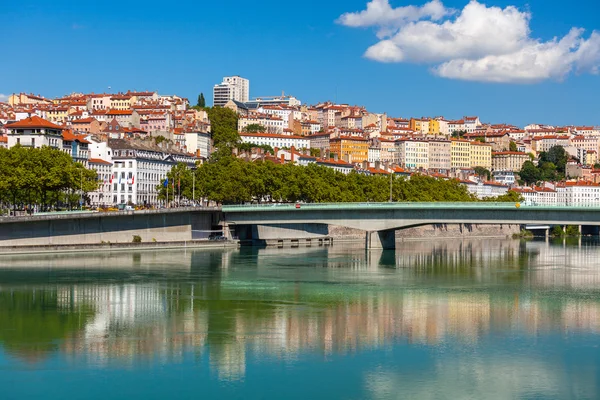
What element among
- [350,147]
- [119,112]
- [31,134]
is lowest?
[31,134]

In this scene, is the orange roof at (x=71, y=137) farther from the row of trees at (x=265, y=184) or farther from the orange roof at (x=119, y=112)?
the orange roof at (x=119, y=112)

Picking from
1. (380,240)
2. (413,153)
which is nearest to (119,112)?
(413,153)

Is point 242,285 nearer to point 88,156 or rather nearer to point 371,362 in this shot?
point 371,362

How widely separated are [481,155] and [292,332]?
16827 centimetres

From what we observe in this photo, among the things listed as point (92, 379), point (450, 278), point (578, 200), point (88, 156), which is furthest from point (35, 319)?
point (578, 200)

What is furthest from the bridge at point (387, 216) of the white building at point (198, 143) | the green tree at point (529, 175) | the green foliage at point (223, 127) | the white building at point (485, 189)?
the green tree at point (529, 175)

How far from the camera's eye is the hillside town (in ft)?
327

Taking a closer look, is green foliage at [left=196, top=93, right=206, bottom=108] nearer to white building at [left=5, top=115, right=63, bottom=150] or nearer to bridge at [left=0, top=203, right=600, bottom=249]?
white building at [left=5, top=115, right=63, bottom=150]

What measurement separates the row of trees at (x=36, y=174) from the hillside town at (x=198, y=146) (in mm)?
12900

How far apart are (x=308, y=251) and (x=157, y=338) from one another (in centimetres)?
4180

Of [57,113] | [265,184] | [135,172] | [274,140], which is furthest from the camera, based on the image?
[274,140]

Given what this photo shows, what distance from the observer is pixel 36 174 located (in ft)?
221

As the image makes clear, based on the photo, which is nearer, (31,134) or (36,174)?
(36,174)

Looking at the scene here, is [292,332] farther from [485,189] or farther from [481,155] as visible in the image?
[481,155]
